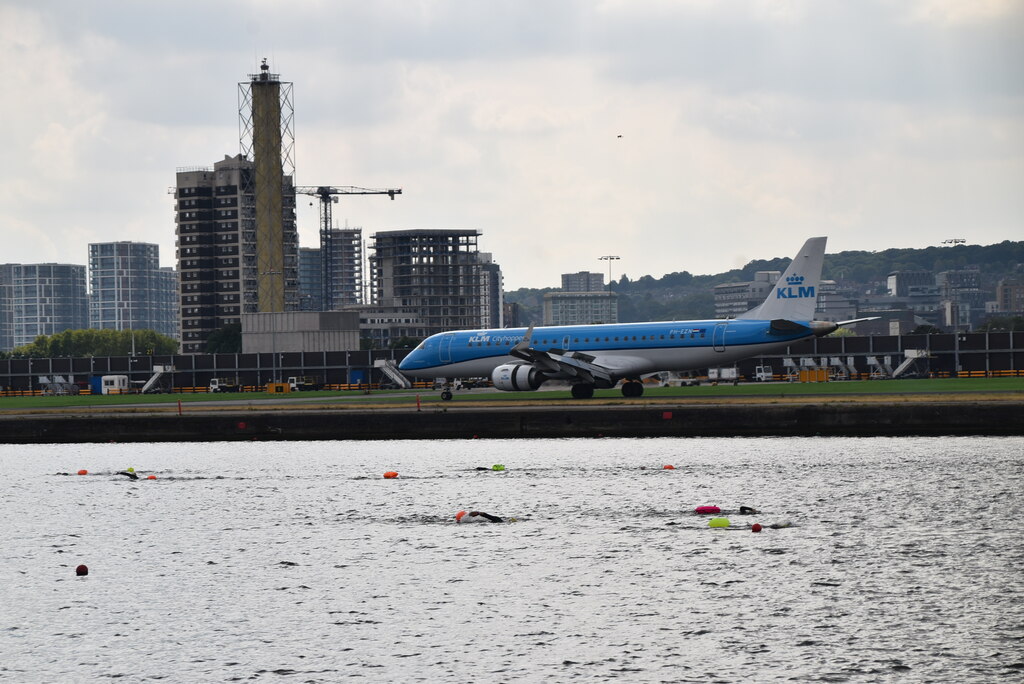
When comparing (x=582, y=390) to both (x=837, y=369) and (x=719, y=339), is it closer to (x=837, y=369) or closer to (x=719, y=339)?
(x=719, y=339)

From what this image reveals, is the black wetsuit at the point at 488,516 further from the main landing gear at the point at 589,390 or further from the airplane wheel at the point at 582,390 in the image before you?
the airplane wheel at the point at 582,390

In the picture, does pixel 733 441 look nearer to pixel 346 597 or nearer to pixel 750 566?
pixel 750 566

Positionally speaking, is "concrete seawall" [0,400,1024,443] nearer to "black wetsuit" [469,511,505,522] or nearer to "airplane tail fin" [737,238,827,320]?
"airplane tail fin" [737,238,827,320]

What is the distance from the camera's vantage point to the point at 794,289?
7000 centimetres

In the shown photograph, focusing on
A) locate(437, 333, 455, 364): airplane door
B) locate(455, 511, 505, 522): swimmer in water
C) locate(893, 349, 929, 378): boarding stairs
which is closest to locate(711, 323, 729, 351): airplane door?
locate(437, 333, 455, 364): airplane door

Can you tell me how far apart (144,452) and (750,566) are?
136 feet

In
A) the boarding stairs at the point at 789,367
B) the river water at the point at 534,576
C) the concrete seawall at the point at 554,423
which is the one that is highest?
the boarding stairs at the point at 789,367

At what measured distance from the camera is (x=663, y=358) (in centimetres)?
6906

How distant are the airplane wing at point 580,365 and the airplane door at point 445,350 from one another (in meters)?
7.10

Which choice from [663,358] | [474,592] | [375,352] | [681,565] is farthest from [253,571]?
[375,352]

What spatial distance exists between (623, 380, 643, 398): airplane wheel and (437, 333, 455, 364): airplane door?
36.7ft

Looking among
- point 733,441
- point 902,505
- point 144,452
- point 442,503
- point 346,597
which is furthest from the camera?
point 144,452

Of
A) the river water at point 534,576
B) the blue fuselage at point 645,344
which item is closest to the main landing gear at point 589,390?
the blue fuselage at point 645,344

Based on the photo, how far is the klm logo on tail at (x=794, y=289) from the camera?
69.6 m
